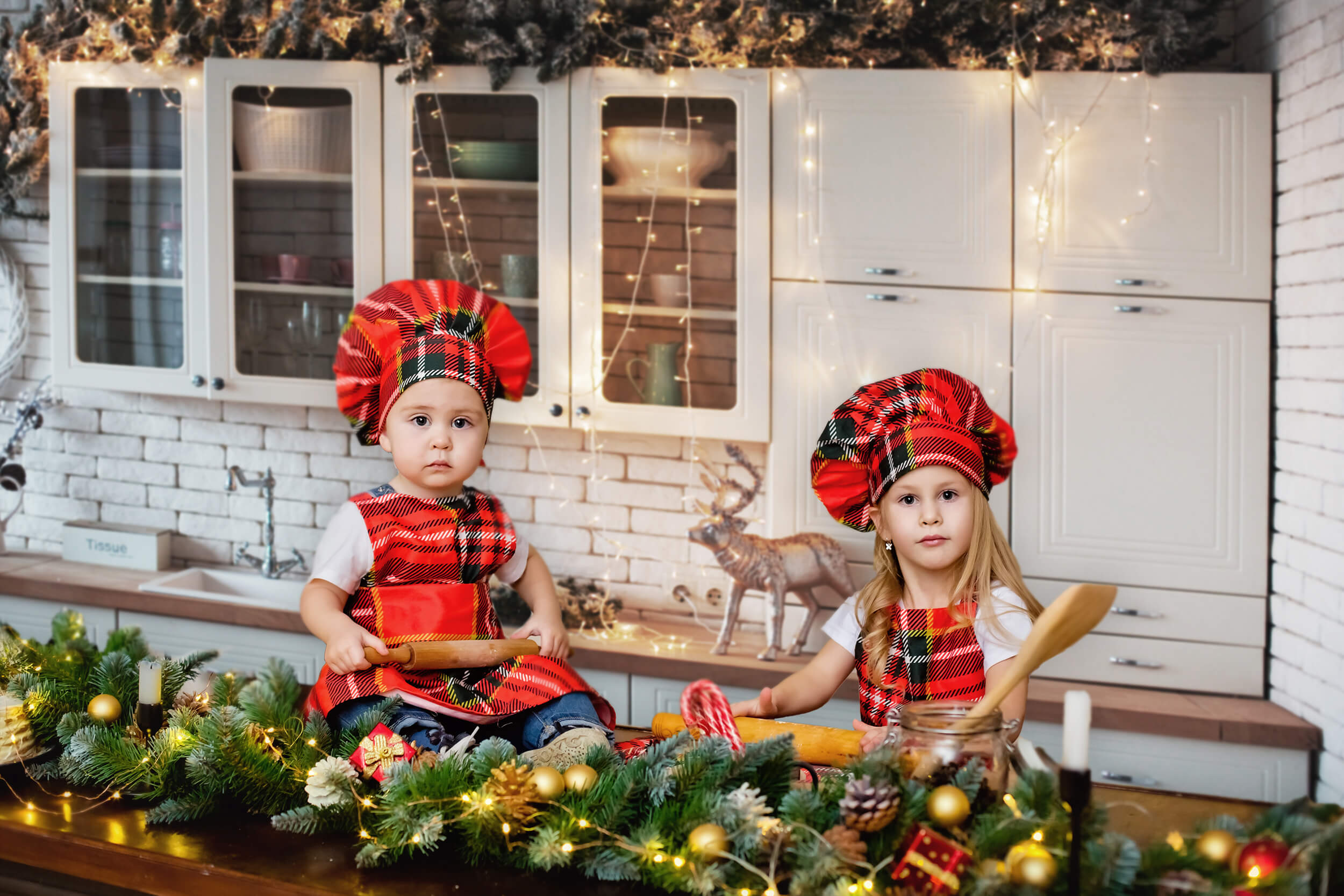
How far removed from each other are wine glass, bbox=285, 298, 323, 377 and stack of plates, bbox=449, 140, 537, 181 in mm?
516

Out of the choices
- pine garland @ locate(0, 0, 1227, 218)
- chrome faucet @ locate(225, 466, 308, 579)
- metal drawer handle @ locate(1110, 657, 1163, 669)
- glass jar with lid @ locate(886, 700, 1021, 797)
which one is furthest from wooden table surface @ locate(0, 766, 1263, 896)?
chrome faucet @ locate(225, 466, 308, 579)

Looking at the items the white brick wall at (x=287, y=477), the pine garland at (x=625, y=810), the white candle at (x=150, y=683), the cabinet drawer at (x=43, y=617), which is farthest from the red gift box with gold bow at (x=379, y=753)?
the cabinet drawer at (x=43, y=617)

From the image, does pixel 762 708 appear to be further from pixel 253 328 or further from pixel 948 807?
pixel 253 328

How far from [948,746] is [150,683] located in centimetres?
90

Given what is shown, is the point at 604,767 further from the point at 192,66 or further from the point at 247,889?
the point at 192,66

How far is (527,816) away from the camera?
110 cm

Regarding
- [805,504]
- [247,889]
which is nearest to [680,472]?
[805,504]

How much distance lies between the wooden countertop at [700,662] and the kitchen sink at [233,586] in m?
0.07

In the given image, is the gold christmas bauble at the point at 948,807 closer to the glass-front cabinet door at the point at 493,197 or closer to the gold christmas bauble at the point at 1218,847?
the gold christmas bauble at the point at 1218,847

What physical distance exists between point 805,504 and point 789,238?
1.94 ft

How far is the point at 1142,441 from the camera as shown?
2.31m

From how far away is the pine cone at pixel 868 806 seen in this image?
98cm

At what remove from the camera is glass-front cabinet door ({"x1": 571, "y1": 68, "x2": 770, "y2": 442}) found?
2.46 m

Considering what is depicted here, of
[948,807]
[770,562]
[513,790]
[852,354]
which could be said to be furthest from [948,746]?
[852,354]
